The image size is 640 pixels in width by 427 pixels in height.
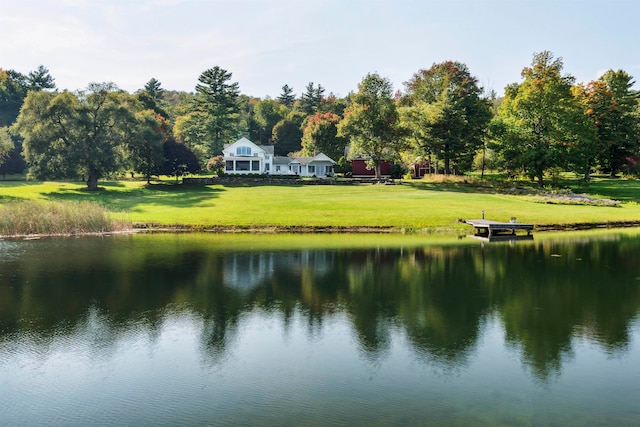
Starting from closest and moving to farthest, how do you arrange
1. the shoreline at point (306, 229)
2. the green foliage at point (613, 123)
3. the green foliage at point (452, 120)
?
the shoreline at point (306, 229) < the green foliage at point (452, 120) < the green foliage at point (613, 123)

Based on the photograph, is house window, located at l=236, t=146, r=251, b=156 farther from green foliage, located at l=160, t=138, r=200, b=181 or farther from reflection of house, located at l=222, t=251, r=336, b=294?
reflection of house, located at l=222, t=251, r=336, b=294

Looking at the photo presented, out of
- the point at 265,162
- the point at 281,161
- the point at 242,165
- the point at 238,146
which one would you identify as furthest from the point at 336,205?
the point at 281,161

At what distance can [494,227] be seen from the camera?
4225 cm

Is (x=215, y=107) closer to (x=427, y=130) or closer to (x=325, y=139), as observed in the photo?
(x=325, y=139)

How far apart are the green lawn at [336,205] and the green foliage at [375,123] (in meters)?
11.5

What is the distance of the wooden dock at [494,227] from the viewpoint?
1661 inches

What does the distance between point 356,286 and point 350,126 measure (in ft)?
212

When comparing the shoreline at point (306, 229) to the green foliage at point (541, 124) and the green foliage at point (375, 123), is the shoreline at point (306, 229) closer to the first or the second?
the green foliage at point (541, 124)

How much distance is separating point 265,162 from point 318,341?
86250 millimetres

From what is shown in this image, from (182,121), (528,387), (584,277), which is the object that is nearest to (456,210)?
(584,277)

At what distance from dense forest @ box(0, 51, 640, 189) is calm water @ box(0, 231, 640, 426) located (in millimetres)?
45318

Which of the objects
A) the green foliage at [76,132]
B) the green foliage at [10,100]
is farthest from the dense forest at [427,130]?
the green foliage at [10,100]

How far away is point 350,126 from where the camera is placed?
282 ft

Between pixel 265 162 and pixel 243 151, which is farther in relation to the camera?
pixel 265 162
